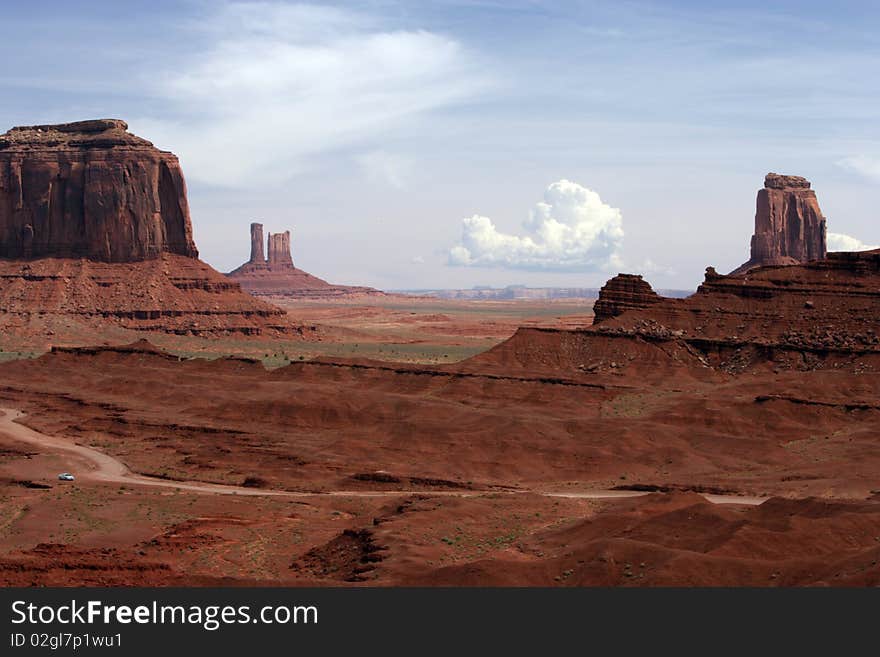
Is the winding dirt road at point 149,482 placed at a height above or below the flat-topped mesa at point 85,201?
below

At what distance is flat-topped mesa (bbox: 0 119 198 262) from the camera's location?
15762cm

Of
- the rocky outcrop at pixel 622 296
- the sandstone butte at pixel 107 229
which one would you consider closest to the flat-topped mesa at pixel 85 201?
the sandstone butte at pixel 107 229

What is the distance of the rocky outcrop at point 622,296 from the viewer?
107 meters

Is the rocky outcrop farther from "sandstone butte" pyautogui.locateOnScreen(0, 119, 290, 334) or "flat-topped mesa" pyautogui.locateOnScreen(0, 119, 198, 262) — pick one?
"flat-topped mesa" pyautogui.locateOnScreen(0, 119, 198, 262)

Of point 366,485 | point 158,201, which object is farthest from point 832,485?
point 158,201

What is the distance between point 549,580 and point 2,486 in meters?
35.5

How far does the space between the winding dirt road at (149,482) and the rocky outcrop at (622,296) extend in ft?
163

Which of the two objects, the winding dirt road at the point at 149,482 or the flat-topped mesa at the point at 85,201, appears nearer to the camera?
the winding dirt road at the point at 149,482

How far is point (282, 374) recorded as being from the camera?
3903 inches

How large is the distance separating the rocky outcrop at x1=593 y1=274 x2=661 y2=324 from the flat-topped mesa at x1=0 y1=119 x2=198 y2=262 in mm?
73385

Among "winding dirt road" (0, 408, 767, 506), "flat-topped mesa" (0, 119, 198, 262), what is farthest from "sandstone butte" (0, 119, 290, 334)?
"winding dirt road" (0, 408, 767, 506)

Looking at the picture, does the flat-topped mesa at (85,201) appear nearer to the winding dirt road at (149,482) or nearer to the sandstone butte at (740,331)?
the sandstone butte at (740,331)

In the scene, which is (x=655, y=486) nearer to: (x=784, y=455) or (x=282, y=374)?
(x=784, y=455)

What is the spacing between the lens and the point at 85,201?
158 m
